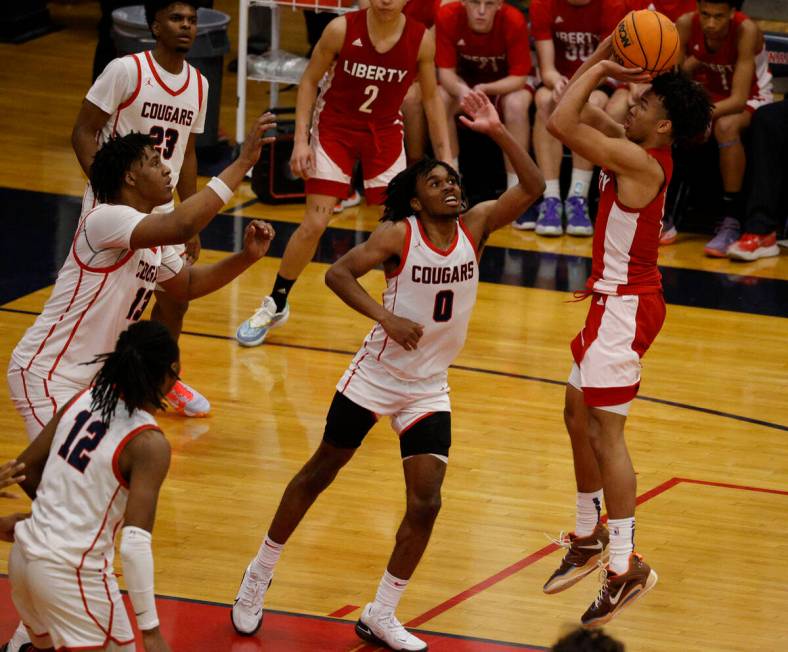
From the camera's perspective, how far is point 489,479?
21.9 feet

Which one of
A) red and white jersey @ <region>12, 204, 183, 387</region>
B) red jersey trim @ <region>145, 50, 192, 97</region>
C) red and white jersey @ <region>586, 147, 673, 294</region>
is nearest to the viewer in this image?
red and white jersey @ <region>12, 204, 183, 387</region>

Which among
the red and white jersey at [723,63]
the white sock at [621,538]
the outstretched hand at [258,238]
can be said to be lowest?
the white sock at [621,538]

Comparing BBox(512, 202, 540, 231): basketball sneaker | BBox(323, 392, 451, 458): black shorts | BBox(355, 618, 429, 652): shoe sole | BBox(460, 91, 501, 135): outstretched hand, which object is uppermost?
BBox(460, 91, 501, 135): outstretched hand

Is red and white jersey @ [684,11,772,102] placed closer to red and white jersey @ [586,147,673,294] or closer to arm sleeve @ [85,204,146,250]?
red and white jersey @ [586,147,673,294]

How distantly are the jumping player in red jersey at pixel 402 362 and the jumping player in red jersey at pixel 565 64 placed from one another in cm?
538

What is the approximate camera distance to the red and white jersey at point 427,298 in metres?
5.18

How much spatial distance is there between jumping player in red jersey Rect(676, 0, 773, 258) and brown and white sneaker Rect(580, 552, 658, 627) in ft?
17.5

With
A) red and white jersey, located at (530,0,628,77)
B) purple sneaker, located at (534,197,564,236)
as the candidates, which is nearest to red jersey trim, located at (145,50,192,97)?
purple sneaker, located at (534,197,564,236)

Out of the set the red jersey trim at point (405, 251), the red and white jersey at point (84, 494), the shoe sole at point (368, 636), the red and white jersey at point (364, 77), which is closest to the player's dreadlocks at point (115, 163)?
the red jersey trim at point (405, 251)

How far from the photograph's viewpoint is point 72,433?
4023mm

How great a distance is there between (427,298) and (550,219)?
18.2 feet

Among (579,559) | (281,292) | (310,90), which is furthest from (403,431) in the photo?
(310,90)

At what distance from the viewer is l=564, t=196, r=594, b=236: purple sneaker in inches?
416

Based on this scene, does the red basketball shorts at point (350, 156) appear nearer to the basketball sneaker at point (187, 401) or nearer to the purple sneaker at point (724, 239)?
the basketball sneaker at point (187, 401)
